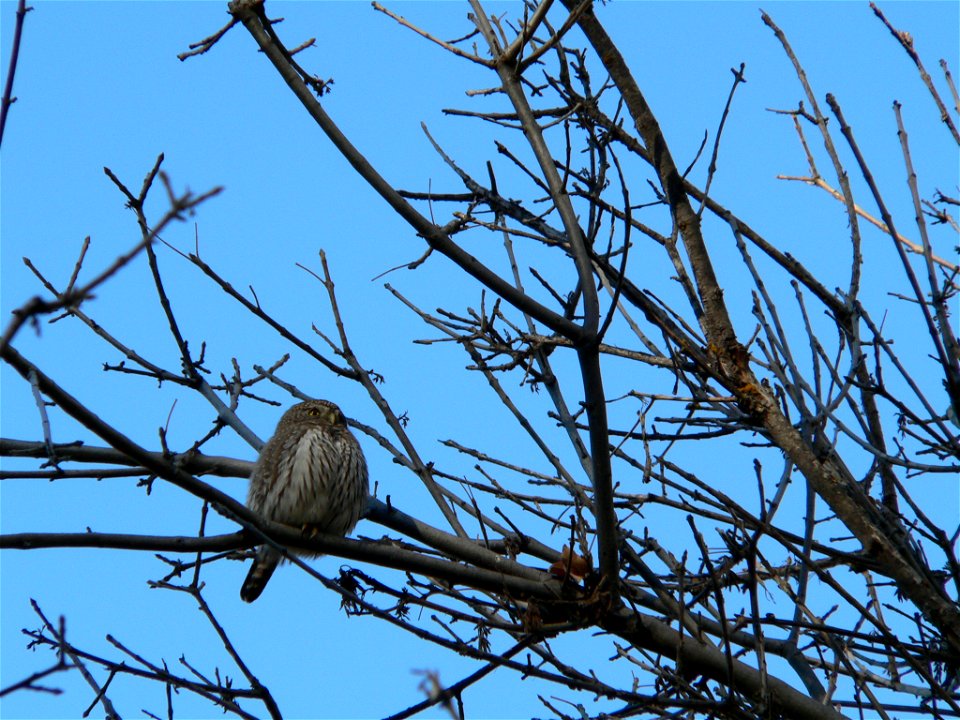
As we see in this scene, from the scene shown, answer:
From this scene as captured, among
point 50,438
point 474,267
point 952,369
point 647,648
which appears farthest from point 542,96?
point 50,438

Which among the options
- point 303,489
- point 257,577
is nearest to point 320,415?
point 303,489

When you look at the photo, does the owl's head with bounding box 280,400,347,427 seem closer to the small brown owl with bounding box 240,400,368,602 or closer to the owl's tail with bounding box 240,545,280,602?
the small brown owl with bounding box 240,400,368,602

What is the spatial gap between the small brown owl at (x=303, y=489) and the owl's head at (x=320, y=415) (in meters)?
0.30

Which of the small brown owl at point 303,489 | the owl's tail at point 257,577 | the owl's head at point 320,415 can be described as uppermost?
the owl's head at point 320,415

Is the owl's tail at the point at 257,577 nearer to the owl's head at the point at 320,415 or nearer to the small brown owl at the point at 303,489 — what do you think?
the small brown owl at the point at 303,489

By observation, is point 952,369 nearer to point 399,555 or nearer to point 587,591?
point 587,591

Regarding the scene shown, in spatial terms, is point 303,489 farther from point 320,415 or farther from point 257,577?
point 320,415

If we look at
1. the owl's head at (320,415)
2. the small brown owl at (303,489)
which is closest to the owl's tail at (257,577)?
the small brown owl at (303,489)

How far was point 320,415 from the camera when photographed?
6090 millimetres

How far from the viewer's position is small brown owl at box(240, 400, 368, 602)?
5.28m

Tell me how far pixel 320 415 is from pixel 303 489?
0.85 metres

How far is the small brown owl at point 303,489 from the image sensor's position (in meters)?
5.28

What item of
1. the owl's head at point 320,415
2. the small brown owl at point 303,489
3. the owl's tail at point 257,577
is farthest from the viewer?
the owl's head at point 320,415

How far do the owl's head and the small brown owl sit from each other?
12.0 inches
